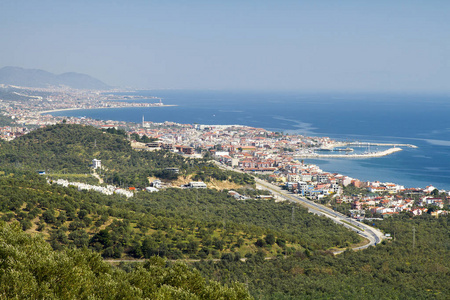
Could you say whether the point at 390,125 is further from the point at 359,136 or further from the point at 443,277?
the point at 443,277

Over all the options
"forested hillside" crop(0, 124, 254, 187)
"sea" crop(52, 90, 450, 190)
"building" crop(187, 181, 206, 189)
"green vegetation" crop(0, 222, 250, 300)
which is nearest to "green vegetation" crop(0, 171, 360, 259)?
"green vegetation" crop(0, 222, 250, 300)

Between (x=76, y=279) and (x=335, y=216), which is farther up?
(x=76, y=279)

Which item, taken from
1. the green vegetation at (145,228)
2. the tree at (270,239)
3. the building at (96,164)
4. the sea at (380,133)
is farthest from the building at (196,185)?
the sea at (380,133)

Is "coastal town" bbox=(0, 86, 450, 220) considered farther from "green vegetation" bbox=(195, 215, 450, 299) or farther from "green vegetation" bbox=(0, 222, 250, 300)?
"green vegetation" bbox=(0, 222, 250, 300)

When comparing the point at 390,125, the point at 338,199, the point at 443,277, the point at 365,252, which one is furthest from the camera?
the point at 390,125

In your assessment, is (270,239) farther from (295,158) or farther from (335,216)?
(295,158)

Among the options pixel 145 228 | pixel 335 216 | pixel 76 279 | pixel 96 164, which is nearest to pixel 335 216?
pixel 335 216

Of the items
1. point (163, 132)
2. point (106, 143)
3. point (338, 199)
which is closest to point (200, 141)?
point (163, 132)
